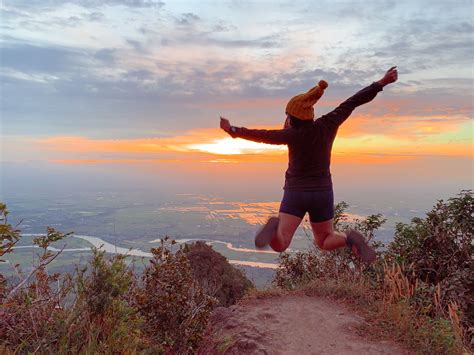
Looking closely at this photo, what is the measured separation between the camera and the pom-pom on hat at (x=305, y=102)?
450 centimetres

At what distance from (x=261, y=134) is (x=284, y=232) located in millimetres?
1208

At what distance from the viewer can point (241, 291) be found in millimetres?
9992

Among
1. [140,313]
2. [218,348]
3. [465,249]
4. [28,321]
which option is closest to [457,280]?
[465,249]

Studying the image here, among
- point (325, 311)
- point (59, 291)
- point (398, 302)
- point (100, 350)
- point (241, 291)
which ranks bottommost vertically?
point (241, 291)

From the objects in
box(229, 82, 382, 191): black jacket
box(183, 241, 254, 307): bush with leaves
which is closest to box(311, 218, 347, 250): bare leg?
box(229, 82, 382, 191): black jacket

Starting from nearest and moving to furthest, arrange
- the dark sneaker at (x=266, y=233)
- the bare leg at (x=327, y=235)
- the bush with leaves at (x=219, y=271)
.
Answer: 1. the dark sneaker at (x=266, y=233)
2. the bare leg at (x=327, y=235)
3. the bush with leaves at (x=219, y=271)

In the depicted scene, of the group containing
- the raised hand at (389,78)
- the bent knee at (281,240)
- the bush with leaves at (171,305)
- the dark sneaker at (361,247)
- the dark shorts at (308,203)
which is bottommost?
the bush with leaves at (171,305)

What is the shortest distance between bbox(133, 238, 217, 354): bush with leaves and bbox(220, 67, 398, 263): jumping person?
101cm

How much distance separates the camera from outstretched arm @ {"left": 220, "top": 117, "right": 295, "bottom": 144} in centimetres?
427

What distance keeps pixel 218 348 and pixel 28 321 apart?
7.92ft

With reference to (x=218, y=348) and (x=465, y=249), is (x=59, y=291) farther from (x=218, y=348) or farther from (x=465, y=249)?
(x=465, y=249)

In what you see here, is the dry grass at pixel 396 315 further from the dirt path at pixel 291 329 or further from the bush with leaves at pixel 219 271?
the bush with leaves at pixel 219 271

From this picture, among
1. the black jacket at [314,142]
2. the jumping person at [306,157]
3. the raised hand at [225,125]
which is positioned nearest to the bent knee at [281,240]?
the jumping person at [306,157]

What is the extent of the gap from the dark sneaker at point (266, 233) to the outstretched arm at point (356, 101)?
A: 1.35 meters
